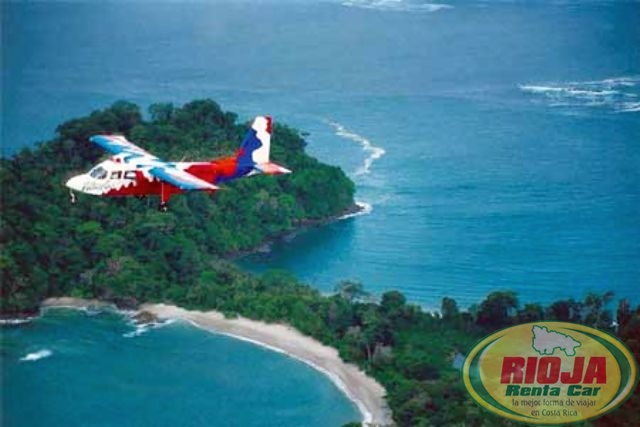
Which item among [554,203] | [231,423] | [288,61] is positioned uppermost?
[288,61]

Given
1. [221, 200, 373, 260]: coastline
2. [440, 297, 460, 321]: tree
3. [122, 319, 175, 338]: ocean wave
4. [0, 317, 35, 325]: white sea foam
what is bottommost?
[122, 319, 175, 338]: ocean wave

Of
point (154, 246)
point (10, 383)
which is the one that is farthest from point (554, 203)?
point (10, 383)

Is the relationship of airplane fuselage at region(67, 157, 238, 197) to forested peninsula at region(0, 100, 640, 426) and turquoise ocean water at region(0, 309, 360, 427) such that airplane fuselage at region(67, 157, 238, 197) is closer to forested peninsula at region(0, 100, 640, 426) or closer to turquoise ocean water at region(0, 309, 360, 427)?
forested peninsula at region(0, 100, 640, 426)

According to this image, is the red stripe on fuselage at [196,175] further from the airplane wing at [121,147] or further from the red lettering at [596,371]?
the red lettering at [596,371]

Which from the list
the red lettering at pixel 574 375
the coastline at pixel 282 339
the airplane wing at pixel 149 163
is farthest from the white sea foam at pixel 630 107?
the airplane wing at pixel 149 163

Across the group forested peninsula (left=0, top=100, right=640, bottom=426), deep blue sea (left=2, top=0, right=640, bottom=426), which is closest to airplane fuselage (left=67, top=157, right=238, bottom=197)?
forested peninsula (left=0, top=100, right=640, bottom=426)

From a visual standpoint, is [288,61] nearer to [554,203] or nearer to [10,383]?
[554,203]

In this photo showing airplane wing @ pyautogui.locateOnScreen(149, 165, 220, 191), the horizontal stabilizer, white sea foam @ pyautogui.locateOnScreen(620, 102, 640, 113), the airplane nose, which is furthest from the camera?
white sea foam @ pyautogui.locateOnScreen(620, 102, 640, 113)

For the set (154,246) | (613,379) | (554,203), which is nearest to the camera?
(613,379)
